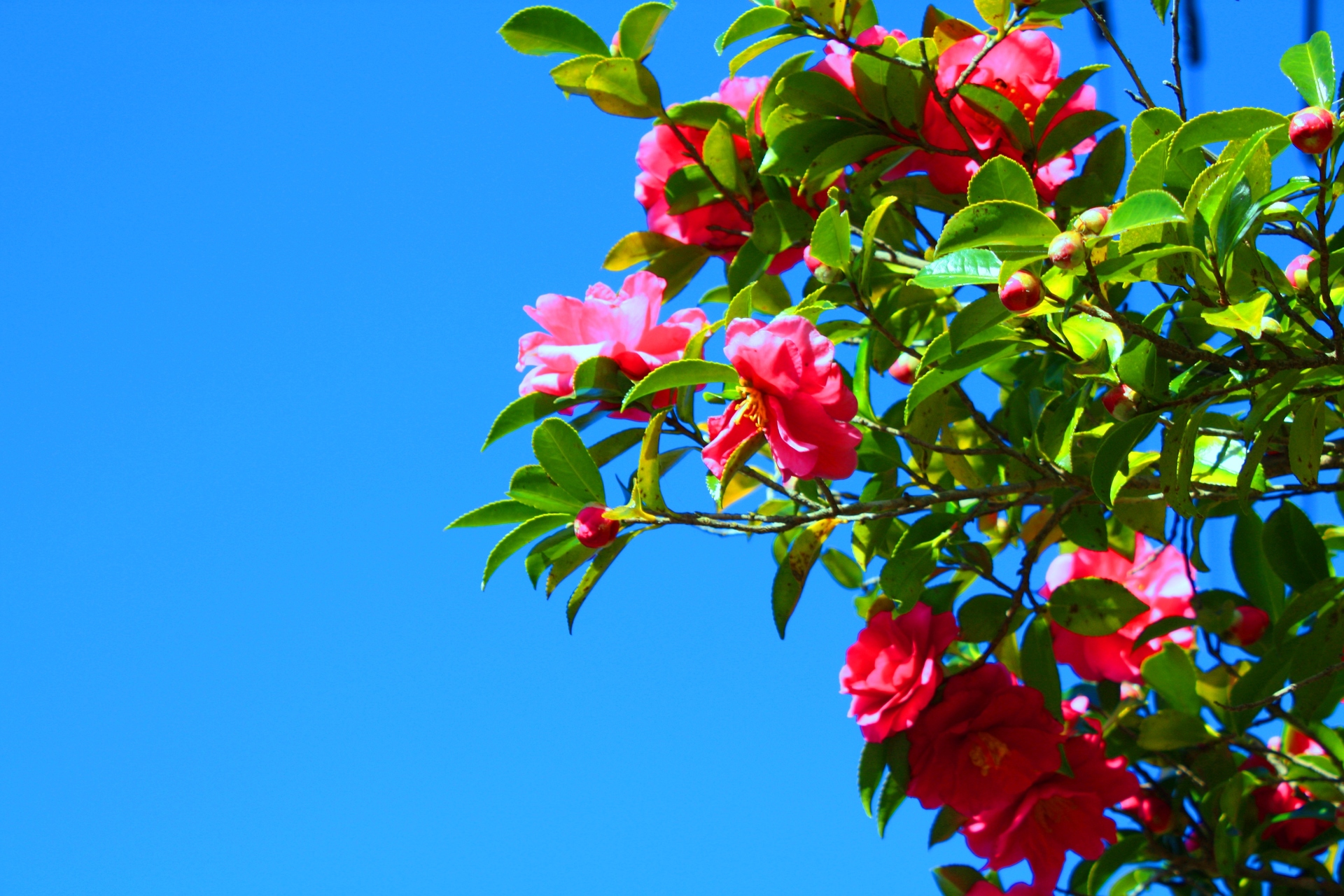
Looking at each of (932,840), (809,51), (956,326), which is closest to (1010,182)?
(956,326)

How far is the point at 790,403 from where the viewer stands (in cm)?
108

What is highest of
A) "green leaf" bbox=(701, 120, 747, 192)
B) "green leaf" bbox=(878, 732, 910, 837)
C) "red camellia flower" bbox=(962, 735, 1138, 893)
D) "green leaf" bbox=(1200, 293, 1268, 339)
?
"green leaf" bbox=(701, 120, 747, 192)

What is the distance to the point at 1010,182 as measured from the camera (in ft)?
3.21

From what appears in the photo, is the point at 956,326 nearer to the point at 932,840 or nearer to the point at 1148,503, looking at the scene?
the point at 1148,503

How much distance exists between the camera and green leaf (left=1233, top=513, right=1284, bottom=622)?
5.13 ft

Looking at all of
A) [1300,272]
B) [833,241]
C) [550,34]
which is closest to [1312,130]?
[1300,272]

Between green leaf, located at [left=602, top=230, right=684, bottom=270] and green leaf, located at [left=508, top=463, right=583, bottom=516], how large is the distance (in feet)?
1.48

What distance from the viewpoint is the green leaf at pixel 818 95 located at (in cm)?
133

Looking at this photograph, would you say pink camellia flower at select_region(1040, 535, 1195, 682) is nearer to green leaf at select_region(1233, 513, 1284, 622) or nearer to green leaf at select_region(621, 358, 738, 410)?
green leaf at select_region(1233, 513, 1284, 622)

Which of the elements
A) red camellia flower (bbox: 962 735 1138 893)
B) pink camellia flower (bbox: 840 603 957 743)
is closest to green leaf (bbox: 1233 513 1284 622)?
red camellia flower (bbox: 962 735 1138 893)

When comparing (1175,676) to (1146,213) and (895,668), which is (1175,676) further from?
(1146,213)

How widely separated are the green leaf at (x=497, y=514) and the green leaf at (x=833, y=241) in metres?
0.43

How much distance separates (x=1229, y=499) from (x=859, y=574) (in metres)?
0.70

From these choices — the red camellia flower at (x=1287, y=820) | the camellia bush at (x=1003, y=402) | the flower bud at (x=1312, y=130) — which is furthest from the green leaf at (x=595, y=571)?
the red camellia flower at (x=1287, y=820)
